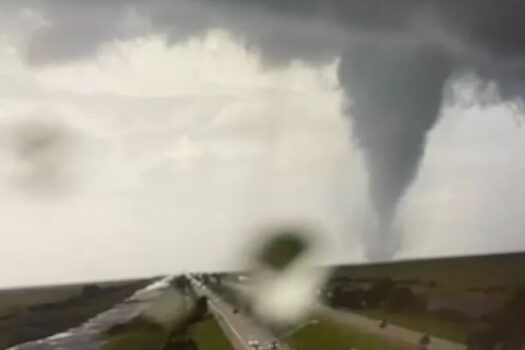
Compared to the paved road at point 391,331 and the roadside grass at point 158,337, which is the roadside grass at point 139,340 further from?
the paved road at point 391,331

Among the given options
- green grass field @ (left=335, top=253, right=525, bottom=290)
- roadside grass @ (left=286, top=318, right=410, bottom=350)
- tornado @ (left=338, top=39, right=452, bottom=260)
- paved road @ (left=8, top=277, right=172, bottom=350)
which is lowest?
roadside grass @ (left=286, top=318, right=410, bottom=350)

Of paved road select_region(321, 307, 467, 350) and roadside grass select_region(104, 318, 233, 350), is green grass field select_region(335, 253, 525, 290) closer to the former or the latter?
paved road select_region(321, 307, 467, 350)

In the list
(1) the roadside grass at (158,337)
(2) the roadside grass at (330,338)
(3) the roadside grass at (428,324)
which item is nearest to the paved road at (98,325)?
(1) the roadside grass at (158,337)

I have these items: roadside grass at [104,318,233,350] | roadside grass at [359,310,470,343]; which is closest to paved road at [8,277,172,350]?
roadside grass at [104,318,233,350]

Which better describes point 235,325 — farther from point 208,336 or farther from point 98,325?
point 98,325

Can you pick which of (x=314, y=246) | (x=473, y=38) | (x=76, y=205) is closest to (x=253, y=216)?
(x=314, y=246)

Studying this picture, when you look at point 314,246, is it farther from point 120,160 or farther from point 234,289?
point 120,160
